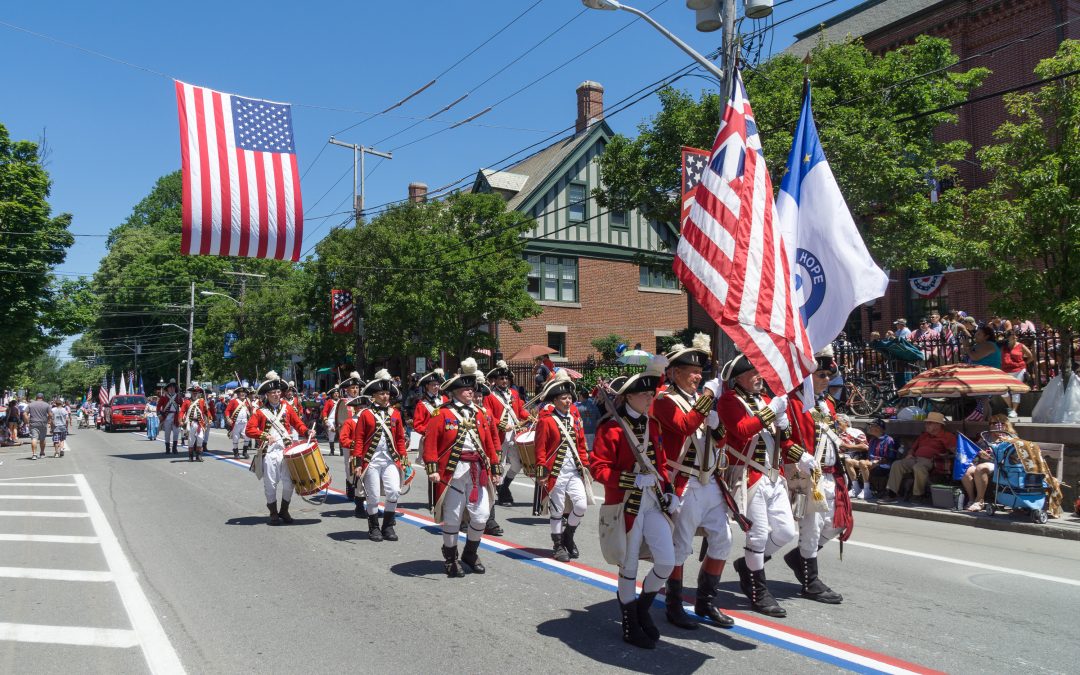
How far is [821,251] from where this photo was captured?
Answer: 7367 millimetres

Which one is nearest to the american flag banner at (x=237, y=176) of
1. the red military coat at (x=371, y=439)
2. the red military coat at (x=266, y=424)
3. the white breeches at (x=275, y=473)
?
the red military coat at (x=266, y=424)

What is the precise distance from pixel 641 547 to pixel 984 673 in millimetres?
2142

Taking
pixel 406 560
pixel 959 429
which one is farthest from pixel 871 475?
pixel 406 560

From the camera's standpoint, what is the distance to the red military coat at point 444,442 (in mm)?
7625

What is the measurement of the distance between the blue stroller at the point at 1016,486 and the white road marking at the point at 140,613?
32.1 ft

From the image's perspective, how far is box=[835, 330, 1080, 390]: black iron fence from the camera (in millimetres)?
13951

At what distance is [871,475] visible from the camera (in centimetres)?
1278

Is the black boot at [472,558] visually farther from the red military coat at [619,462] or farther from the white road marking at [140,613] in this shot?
the white road marking at [140,613]

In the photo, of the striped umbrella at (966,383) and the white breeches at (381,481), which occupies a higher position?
the striped umbrella at (966,383)

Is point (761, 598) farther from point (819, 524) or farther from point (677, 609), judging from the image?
point (819, 524)

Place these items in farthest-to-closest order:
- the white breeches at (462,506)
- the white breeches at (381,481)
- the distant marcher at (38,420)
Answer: the distant marcher at (38,420) < the white breeches at (381,481) < the white breeches at (462,506)

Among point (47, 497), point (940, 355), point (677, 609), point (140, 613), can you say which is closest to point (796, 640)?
point (677, 609)

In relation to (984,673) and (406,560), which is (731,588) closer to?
(984,673)

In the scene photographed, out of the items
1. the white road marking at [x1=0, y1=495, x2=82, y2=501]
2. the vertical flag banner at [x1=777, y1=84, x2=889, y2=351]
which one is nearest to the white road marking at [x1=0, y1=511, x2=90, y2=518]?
the white road marking at [x1=0, y1=495, x2=82, y2=501]
